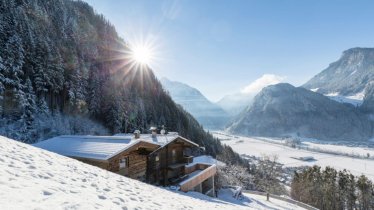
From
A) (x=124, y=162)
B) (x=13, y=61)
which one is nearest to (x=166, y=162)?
(x=124, y=162)

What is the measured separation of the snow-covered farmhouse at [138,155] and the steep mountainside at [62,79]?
58.7 ft

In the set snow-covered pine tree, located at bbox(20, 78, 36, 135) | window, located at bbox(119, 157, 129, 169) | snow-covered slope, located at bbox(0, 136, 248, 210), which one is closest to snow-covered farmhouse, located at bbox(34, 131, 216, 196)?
window, located at bbox(119, 157, 129, 169)

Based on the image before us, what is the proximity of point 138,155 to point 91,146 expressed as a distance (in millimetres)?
3972

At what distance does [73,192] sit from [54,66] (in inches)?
1667

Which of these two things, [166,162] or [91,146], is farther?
[166,162]

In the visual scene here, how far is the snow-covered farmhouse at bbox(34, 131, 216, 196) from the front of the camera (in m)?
17.5

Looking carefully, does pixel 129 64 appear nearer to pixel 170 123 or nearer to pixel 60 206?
pixel 170 123

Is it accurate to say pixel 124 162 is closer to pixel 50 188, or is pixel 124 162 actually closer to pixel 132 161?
pixel 132 161

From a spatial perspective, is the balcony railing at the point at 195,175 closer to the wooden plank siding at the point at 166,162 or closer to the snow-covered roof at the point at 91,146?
the wooden plank siding at the point at 166,162

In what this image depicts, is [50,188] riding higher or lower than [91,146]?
higher

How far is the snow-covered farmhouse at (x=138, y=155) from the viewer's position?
17.5 m

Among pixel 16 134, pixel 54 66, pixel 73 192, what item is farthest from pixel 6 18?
pixel 73 192

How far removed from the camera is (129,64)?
84125mm

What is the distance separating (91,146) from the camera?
18828mm
